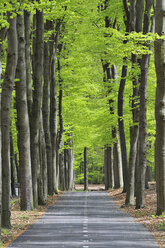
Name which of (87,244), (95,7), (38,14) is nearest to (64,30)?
(95,7)

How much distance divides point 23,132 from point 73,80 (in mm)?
15764

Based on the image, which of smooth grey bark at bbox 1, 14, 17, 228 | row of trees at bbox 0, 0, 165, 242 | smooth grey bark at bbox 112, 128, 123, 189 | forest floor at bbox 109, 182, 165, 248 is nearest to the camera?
forest floor at bbox 109, 182, 165, 248

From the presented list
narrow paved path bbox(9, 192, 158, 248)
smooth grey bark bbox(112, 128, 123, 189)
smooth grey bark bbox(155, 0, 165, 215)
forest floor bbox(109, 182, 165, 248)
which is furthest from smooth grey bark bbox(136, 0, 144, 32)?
smooth grey bark bbox(112, 128, 123, 189)

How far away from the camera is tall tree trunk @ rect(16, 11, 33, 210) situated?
1877 centimetres

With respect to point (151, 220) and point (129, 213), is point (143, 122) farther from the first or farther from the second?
point (151, 220)

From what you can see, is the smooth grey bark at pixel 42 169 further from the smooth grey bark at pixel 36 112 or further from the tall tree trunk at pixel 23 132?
the tall tree trunk at pixel 23 132

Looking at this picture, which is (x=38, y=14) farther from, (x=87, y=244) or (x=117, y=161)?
(x=117, y=161)

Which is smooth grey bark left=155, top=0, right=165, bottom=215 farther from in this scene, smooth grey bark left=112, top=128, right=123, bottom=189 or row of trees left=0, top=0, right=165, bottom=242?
smooth grey bark left=112, top=128, right=123, bottom=189

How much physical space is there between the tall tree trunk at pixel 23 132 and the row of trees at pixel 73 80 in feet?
0.13

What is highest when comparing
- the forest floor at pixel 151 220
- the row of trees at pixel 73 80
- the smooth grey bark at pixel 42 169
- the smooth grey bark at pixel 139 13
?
the smooth grey bark at pixel 139 13

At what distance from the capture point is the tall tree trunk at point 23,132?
18766 mm

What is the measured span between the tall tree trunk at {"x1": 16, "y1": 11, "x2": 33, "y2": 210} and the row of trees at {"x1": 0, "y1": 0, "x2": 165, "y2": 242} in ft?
0.13

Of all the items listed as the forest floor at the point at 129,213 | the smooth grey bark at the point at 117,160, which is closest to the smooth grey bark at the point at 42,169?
the forest floor at the point at 129,213

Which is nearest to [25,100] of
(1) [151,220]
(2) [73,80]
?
(1) [151,220]
